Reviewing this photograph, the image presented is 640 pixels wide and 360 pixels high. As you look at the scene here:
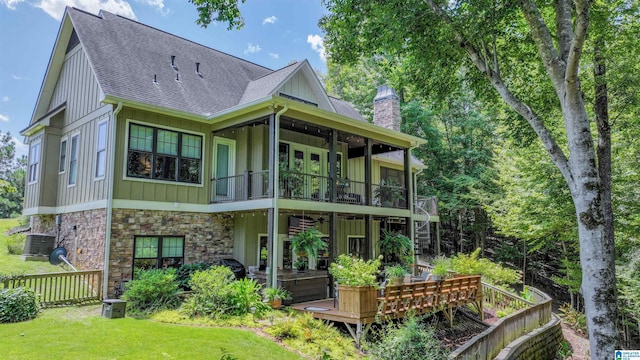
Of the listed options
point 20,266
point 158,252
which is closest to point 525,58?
point 158,252

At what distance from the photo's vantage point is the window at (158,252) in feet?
38.4

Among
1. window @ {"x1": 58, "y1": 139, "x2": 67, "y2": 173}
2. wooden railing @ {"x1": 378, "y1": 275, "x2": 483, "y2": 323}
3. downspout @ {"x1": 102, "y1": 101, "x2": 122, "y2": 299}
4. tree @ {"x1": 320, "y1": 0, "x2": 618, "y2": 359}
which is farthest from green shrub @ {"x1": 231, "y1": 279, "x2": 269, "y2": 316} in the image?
window @ {"x1": 58, "y1": 139, "x2": 67, "y2": 173}

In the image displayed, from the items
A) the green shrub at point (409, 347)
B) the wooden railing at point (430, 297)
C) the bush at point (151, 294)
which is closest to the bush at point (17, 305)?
the bush at point (151, 294)

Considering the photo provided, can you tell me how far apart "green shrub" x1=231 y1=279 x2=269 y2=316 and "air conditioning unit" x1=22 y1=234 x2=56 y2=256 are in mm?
7496

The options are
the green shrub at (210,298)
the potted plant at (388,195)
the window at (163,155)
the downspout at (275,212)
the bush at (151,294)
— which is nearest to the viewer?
the green shrub at (210,298)

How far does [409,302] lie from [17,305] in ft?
28.1

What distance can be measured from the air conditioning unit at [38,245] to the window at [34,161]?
2449mm

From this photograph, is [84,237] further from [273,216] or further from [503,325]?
[503,325]

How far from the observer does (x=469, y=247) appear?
3030 cm

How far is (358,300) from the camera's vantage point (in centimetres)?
912

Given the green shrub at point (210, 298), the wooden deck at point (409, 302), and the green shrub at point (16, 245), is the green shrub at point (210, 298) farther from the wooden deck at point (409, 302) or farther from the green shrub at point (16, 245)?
the green shrub at point (16, 245)

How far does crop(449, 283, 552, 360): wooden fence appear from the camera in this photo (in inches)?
313

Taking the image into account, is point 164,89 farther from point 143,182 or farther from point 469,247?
point 469,247

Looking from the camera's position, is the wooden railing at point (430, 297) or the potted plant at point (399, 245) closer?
the wooden railing at point (430, 297)
